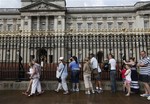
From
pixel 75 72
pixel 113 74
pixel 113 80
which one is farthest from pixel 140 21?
pixel 75 72

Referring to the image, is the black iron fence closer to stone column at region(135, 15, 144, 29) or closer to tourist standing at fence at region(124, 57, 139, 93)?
tourist standing at fence at region(124, 57, 139, 93)

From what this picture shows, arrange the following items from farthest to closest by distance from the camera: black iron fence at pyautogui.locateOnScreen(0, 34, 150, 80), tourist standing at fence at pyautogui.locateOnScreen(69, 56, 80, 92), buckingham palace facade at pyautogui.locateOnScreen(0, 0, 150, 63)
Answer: buckingham palace facade at pyautogui.locateOnScreen(0, 0, 150, 63)
black iron fence at pyautogui.locateOnScreen(0, 34, 150, 80)
tourist standing at fence at pyautogui.locateOnScreen(69, 56, 80, 92)

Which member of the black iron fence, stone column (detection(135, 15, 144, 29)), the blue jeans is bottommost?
the blue jeans

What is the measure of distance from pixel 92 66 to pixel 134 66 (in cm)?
226

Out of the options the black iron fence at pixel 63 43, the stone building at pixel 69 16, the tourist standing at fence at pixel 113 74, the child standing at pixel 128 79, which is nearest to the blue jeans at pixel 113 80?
the tourist standing at fence at pixel 113 74

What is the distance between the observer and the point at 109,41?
13.5 meters

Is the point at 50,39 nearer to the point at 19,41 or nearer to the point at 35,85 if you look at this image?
the point at 19,41

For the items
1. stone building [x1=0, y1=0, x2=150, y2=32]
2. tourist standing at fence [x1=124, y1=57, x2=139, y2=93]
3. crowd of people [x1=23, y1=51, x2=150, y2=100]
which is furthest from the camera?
stone building [x1=0, y1=0, x2=150, y2=32]

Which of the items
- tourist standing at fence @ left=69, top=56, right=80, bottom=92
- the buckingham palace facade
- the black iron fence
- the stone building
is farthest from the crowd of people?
the stone building

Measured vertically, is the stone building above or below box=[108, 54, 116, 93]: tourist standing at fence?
above

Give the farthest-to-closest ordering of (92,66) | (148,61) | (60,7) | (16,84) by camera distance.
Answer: (60,7) → (16,84) → (92,66) → (148,61)

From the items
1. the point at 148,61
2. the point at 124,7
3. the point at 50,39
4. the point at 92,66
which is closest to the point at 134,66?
the point at 148,61

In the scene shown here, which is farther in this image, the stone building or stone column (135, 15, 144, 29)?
the stone building

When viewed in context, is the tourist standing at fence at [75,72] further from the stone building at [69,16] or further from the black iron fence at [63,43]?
A: the stone building at [69,16]
